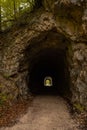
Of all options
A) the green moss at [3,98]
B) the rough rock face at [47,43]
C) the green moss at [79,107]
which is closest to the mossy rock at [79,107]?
the green moss at [79,107]

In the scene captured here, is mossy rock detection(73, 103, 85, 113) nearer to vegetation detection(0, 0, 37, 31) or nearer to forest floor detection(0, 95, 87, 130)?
forest floor detection(0, 95, 87, 130)

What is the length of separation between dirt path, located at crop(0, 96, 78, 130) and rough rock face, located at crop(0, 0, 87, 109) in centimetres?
142

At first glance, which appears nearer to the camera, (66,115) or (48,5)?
(66,115)

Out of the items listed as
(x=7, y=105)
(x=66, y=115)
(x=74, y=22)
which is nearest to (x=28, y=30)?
(x=74, y=22)

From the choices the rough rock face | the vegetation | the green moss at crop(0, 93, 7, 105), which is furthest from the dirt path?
the vegetation

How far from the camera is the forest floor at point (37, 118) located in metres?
11.3

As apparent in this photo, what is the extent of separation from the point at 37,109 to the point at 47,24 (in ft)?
20.2

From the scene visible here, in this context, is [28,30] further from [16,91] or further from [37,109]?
[37,109]

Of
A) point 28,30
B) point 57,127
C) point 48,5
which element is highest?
point 48,5

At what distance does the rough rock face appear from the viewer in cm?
1401

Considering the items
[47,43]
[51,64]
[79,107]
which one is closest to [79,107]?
[79,107]

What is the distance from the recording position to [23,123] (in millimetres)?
11727

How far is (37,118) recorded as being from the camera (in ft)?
41.9

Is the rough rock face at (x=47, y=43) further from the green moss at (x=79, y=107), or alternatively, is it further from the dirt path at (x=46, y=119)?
the dirt path at (x=46, y=119)
